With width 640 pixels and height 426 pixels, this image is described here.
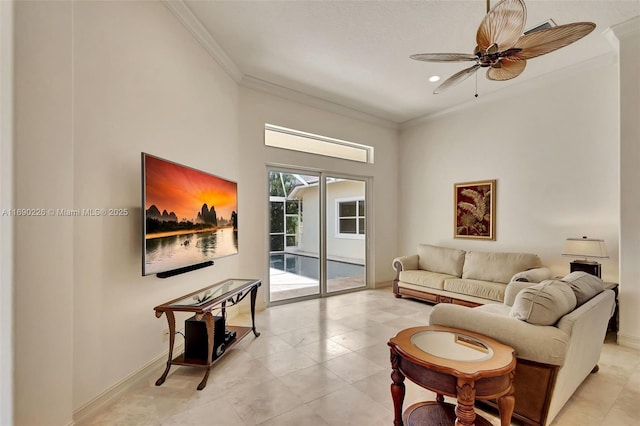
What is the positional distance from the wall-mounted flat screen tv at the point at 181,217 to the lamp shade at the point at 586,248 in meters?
4.23

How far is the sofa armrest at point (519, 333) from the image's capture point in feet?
5.72

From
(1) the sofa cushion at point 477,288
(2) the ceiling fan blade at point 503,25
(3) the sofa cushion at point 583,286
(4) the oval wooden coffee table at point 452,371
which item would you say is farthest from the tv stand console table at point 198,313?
(1) the sofa cushion at point 477,288

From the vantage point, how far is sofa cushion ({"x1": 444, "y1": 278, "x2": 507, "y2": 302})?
4.10 m

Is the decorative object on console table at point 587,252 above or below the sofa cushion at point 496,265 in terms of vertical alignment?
above

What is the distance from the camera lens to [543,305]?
1.85 metres

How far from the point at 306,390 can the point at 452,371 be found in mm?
1335

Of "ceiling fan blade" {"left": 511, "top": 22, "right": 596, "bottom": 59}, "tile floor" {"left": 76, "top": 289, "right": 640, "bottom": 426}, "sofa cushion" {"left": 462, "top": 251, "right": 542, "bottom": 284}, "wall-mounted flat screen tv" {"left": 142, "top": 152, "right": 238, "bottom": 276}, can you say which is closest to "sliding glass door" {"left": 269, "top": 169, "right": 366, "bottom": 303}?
"wall-mounted flat screen tv" {"left": 142, "top": 152, "right": 238, "bottom": 276}

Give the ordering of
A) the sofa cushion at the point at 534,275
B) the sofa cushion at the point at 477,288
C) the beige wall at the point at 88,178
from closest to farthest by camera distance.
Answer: the beige wall at the point at 88,178, the sofa cushion at the point at 534,275, the sofa cushion at the point at 477,288

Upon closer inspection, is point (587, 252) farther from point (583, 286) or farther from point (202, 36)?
point (202, 36)

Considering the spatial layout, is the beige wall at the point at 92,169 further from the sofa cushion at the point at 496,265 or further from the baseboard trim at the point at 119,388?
the sofa cushion at the point at 496,265

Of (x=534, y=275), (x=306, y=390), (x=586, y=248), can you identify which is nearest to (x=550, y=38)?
(x=586, y=248)

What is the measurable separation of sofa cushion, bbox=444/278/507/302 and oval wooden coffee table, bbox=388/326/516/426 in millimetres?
2524

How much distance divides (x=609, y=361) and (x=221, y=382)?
12.0 feet

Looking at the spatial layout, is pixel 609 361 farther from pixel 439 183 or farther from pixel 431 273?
pixel 439 183
